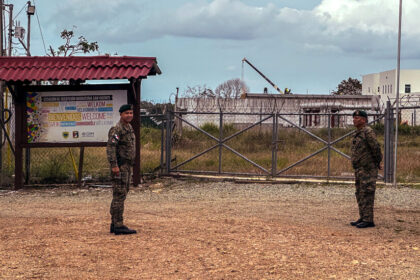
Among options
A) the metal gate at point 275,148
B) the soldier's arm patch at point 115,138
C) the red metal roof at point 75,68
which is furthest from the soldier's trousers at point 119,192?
the metal gate at point 275,148

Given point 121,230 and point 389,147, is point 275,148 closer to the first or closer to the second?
point 389,147

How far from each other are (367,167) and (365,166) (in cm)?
3

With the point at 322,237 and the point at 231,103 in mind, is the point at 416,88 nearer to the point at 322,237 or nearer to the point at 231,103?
the point at 231,103

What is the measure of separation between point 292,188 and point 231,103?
17.2 metres

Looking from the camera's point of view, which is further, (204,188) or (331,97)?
(331,97)

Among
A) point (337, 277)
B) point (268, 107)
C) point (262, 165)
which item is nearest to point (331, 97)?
point (268, 107)

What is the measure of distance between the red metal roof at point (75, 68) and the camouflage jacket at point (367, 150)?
5.59m

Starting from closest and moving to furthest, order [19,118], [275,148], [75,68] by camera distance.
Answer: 1. [75,68]
2. [19,118]
3. [275,148]

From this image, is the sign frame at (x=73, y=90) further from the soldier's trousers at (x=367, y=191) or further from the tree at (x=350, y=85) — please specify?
the tree at (x=350, y=85)

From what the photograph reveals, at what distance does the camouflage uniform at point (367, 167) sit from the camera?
8922mm

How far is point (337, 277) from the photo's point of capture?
20.1ft

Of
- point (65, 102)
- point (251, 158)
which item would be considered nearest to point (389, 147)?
point (251, 158)

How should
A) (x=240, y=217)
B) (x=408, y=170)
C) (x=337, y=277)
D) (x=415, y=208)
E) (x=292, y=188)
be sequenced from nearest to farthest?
(x=337, y=277) < (x=240, y=217) < (x=415, y=208) < (x=292, y=188) < (x=408, y=170)

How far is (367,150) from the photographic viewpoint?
354 inches
